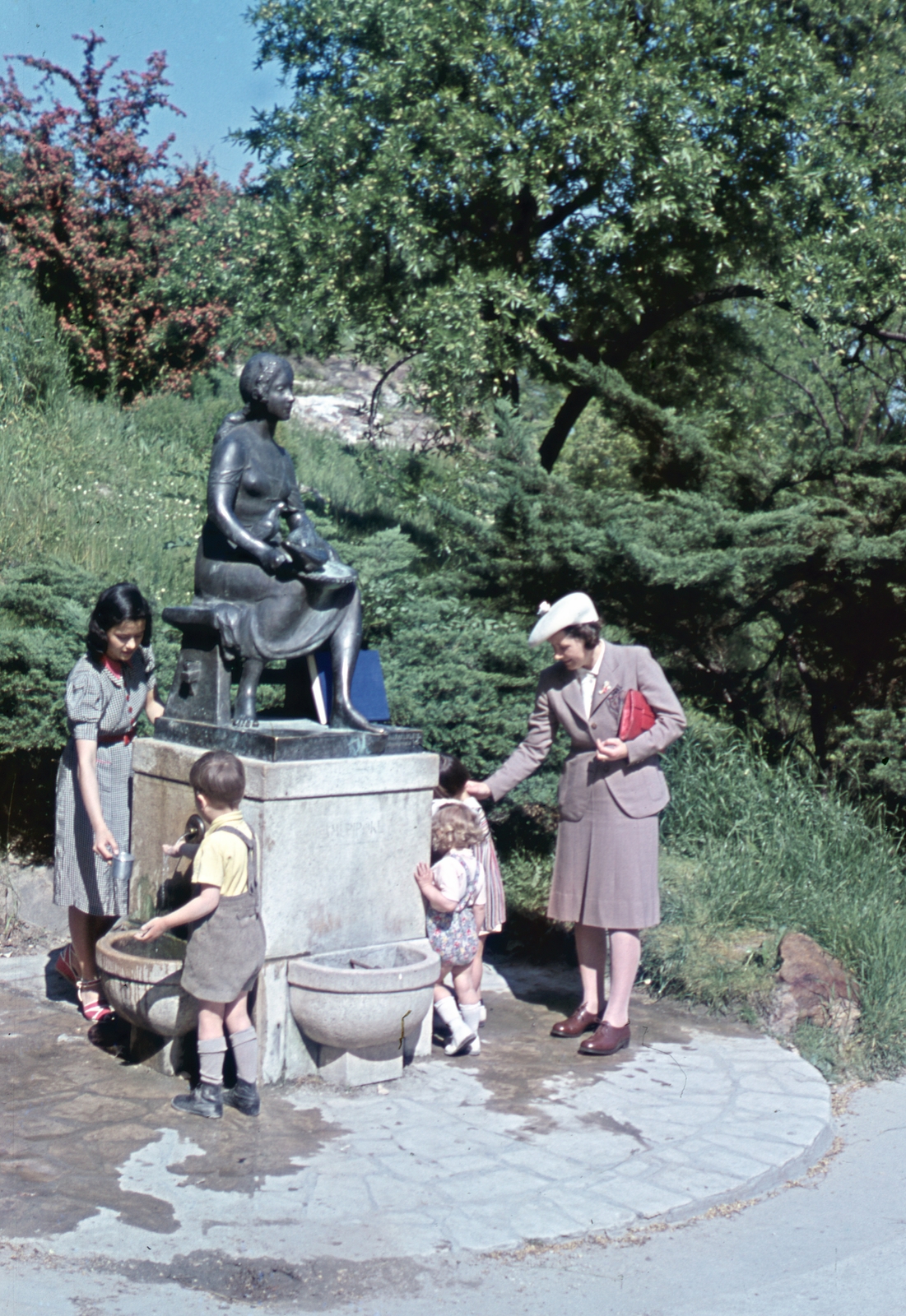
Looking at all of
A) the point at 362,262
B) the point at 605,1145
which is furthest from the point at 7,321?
the point at 605,1145

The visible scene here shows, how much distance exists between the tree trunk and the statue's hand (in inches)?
330

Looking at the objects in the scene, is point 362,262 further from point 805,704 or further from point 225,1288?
point 225,1288

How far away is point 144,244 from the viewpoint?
16109mm

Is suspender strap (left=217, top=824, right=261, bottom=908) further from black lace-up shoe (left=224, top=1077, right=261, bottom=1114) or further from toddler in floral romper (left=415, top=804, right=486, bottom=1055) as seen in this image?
toddler in floral romper (left=415, top=804, right=486, bottom=1055)

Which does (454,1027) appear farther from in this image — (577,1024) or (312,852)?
(312,852)

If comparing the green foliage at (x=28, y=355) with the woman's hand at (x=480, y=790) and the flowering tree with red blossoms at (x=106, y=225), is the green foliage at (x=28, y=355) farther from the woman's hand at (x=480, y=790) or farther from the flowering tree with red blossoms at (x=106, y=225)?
the woman's hand at (x=480, y=790)

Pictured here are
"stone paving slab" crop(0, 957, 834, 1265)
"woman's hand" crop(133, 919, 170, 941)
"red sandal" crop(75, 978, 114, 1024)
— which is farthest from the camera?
"red sandal" crop(75, 978, 114, 1024)

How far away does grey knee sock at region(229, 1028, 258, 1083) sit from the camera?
406cm

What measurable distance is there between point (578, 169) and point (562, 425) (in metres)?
2.61

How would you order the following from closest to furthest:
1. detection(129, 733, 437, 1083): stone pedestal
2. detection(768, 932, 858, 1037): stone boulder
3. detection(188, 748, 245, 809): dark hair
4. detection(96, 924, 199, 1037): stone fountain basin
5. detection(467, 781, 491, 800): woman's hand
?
detection(188, 748, 245, 809): dark hair, detection(96, 924, 199, 1037): stone fountain basin, detection(129, 733, 437, 1083): stone pedestal, detection(467, 781, 491, 800): woman's hand, detection(768, 932, 858, 1037): stone boulder

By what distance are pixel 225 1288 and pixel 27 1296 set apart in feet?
1.48

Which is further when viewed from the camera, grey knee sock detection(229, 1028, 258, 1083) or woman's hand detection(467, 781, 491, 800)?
woman's hand detection(467, 781, 491, 800)

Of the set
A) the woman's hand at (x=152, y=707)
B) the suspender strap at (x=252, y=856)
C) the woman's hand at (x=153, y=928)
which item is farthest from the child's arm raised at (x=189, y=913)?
the woman's hand at (x=152, y=707)

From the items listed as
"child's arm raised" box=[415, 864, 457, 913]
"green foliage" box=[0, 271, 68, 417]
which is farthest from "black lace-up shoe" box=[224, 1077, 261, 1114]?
"green foliage" box=[0, 271, 68, 417]
